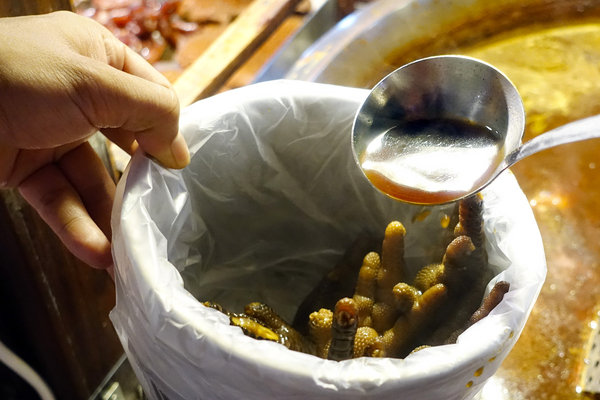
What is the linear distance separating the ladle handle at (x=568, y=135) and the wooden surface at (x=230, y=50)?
81 cm

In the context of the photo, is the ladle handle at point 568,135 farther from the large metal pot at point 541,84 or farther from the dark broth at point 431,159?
the large metal pot at point 541,84

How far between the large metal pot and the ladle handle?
0.42 meters

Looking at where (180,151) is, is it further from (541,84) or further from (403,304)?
(541,84)

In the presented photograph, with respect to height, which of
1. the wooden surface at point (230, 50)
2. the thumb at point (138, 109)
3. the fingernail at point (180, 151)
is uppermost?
the thumb at point (138, 109)

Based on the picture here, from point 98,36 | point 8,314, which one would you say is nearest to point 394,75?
point 98,36

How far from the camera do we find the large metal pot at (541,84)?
39.6 inches

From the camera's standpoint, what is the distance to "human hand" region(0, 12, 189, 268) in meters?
0.70

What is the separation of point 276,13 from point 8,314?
94 cm

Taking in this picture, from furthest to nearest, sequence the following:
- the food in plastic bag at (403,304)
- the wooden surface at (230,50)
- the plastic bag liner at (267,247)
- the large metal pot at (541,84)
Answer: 1. the wooden surface at (230,50)
2. the large metal pot at (541,84)
3. the food in plastic bag at (403,304)
4. the plastic bag liner at (267,247)

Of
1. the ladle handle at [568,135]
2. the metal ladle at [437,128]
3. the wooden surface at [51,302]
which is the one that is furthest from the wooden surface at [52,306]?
the ladle handle at [568,135]

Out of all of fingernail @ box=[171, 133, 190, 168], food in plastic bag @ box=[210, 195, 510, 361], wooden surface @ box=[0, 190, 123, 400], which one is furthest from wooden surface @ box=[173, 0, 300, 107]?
food in plastic bag @ box=[210, 195, 510, 361]

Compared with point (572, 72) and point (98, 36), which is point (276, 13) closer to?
point (572, 72)

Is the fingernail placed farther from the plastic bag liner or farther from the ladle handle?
the ladle handle

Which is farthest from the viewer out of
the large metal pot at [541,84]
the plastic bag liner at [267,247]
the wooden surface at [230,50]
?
the wooden surface at [230,50]
